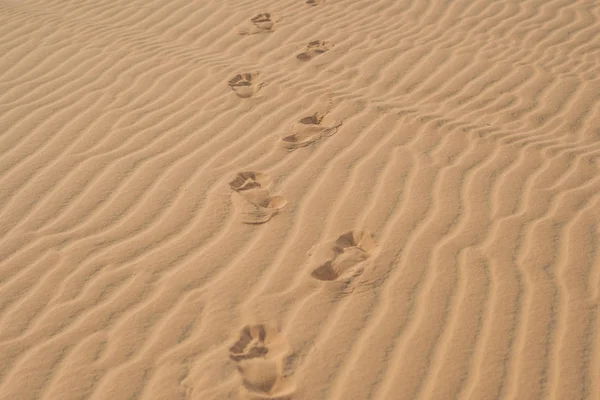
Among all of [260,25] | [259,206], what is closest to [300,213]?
[259,206]

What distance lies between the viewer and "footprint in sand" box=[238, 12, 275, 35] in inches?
237

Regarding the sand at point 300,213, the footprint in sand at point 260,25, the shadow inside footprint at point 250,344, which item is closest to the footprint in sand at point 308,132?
the sand at point 300,213

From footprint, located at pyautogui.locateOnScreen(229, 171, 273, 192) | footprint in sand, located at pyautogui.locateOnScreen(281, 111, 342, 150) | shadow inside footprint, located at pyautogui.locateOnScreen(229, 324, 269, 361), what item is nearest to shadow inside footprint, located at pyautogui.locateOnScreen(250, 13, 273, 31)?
footprint in sand, located at pyautogui.locateOnScreen(281, 111, 342, 150)

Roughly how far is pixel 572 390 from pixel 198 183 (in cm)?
224

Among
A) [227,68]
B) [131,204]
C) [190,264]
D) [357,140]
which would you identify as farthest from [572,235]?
[227,68]

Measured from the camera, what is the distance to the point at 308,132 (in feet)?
14.4

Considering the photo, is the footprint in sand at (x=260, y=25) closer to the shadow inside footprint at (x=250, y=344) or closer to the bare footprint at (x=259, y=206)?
the bare footprint at (x=259, y=206)

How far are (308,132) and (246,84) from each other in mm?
945

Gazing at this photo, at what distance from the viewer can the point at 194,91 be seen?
16.2ft

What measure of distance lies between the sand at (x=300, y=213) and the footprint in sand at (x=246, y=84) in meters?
0.03

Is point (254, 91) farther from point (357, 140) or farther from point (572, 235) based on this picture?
point (572, 235)

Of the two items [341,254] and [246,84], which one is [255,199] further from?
[246,84]

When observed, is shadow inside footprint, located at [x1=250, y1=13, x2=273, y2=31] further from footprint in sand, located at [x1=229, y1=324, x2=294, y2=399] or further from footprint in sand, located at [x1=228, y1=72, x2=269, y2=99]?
footprint in sand, located at [x1=229, y1=324, x2=294, y2=399]

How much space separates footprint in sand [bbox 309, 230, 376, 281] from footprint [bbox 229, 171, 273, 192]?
26.0 inches
